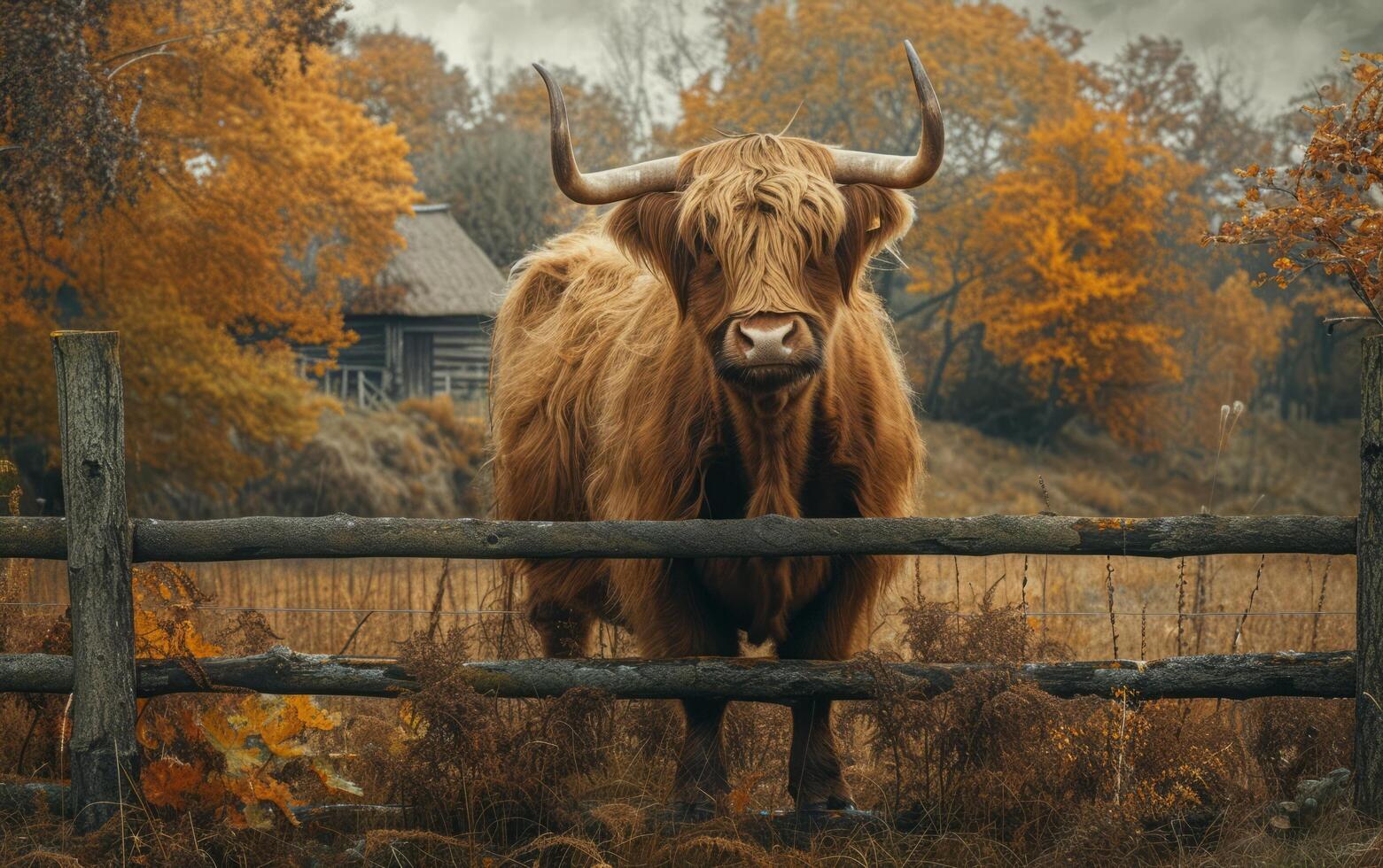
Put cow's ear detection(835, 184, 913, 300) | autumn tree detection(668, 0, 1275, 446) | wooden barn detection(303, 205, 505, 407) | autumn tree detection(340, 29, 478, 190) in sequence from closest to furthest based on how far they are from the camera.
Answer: cow's ear detection(835, 184, 913, 300), autumn tree detection(668, 0, 1275, 446), wooden barn detection(303, 205, 505, 407), autumn tree detection(340, 29, 478, 190)

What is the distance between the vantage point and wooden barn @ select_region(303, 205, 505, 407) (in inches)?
1161

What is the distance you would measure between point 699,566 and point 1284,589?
22.6ft

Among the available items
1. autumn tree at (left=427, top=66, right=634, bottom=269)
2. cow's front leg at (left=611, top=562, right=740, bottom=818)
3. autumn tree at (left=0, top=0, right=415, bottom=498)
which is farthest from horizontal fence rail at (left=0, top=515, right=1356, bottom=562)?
autumn tree at (left=427, top=66, right=634, bottom=269)

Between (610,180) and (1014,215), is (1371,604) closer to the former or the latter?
(610,180)

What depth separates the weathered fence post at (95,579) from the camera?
3662mm

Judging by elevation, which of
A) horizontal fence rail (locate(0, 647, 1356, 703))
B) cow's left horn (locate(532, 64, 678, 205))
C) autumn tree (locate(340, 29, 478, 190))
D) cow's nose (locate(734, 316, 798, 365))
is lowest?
horizontal fence rail (locate(0, 647, 1356, 703))

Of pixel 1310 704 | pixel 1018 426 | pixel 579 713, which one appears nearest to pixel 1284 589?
pixel 1310 704

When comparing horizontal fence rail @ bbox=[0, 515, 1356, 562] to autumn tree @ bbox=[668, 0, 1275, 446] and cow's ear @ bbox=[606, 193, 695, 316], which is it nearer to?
cow's ear @ bbox=[606, 193, 695, 316]

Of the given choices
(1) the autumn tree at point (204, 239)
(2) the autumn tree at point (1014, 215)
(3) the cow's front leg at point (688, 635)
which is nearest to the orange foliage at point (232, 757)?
(3) the cow's front leg at point (688, 635)

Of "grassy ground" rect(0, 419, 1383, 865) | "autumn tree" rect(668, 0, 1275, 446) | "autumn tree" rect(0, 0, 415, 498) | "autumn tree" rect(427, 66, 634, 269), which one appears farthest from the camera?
"autumn tree" rect(427, 66, 634, 269)

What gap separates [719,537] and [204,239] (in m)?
16.0

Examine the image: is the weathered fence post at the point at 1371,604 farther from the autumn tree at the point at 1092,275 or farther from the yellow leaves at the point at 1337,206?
the autumn tree at the point at 1092,275

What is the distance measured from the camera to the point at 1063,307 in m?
28.8

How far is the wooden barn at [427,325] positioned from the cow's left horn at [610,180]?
24.9 metres
